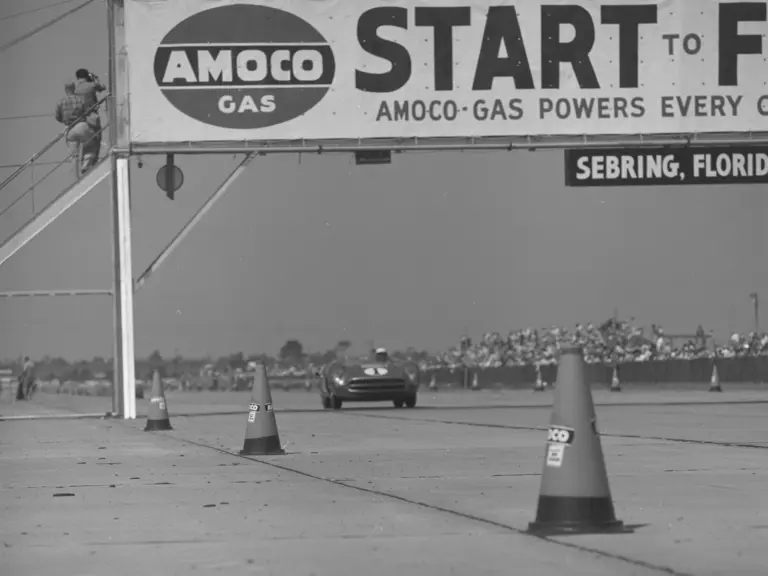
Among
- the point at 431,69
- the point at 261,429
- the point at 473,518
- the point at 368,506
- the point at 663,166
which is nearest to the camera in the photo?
the point at 473,518

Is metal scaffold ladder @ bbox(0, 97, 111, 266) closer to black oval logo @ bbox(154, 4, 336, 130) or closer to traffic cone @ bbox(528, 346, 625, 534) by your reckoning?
black oval logo @ bbox(154, 4, 336, 130)

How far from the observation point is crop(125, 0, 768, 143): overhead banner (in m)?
27.5

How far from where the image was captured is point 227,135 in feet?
90.6

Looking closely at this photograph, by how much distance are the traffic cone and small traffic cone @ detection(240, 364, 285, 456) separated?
709cm

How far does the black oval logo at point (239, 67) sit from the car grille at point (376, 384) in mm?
5135

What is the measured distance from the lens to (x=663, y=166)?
28.2 meters

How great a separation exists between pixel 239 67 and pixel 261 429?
44.5ft

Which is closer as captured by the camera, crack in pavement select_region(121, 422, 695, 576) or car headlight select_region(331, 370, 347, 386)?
crack in pavement select_region(121, 422, 695, 576)

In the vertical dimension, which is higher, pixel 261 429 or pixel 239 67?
pixel 239 67

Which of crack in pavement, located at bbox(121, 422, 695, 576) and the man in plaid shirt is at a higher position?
the man in plaid shirt

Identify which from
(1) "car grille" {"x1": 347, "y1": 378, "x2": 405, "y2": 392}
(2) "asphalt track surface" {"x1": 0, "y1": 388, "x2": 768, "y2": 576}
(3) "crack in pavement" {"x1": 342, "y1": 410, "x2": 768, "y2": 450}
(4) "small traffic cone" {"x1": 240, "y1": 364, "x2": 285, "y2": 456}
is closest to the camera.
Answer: (2) "asphalt track surface" {"x1": 0, "y1": 388, "x2": 768, "y2": 576}

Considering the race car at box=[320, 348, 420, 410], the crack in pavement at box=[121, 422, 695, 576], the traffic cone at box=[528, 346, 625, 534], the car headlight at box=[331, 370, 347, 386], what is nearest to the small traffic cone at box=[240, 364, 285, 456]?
the crack in pavement at box=[121, 422, 695, 576]

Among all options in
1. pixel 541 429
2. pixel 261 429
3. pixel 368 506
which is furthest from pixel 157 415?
pixel 368 506

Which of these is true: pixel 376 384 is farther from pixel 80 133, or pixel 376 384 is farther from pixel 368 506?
pixel 368 506
